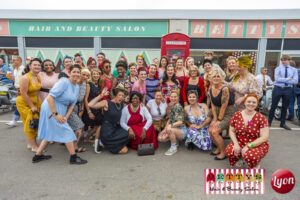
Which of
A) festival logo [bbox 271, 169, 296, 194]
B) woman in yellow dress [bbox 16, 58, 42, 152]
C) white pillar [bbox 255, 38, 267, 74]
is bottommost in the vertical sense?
festival logo [bbox 271, 169, 296, 194]

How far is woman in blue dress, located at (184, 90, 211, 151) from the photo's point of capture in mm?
3596

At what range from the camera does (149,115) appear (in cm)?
379

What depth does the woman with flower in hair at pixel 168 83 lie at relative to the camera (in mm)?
4156

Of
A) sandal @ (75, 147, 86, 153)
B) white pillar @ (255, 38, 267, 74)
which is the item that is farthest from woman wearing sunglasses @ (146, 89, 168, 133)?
white pillar @ (255, 38, 267, 74)

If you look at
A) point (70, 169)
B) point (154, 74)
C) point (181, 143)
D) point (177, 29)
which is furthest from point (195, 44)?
point (70, 169)

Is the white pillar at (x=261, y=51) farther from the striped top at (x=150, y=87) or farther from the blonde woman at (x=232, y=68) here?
the striped top at (x=150, y=87)

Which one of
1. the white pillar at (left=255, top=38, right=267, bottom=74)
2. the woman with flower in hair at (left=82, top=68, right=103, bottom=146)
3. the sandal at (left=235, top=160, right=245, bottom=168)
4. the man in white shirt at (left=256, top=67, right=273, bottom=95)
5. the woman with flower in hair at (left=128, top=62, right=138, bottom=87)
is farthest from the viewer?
the white pillar at (left=255, top=38, right=267, bottom=74)

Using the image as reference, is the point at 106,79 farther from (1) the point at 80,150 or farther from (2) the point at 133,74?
(1) the point at 80,150

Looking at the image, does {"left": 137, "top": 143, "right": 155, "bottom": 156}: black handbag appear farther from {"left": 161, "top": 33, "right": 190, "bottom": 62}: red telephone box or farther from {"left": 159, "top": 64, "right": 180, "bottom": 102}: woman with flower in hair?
{"left": 161, "top": 33, "right": 190, "bottom": 62}: red telephone box

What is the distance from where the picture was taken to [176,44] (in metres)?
8.11

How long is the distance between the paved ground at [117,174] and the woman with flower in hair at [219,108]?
292mm

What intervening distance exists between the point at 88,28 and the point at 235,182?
400 inches

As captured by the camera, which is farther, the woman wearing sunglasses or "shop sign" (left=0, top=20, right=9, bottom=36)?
"shop sign" (left=0, top=20, right=9, bottom=36)

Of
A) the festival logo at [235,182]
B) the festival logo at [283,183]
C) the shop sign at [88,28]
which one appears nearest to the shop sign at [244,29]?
the shop sign at [88,28]
